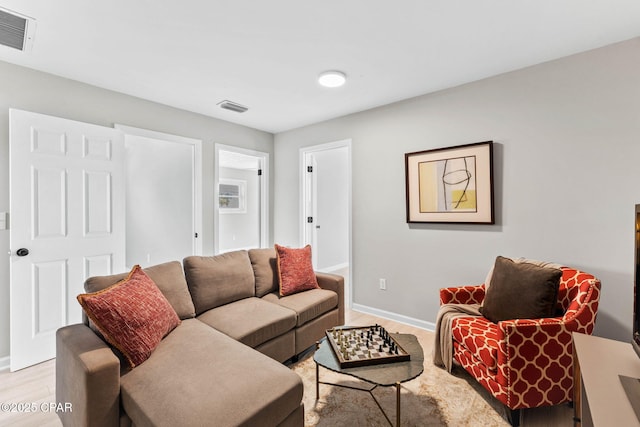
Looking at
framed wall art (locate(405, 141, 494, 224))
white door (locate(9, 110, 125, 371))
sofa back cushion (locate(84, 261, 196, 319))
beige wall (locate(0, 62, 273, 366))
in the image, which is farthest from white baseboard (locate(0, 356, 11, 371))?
framed wall art (locate(405, 141, 494, 224))

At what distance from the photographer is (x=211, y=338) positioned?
1.82 m

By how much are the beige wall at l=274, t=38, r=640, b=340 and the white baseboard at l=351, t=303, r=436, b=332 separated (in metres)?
0.04

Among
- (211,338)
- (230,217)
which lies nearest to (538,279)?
(211,338)

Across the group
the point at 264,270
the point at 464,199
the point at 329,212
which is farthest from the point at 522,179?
the point at 329,212

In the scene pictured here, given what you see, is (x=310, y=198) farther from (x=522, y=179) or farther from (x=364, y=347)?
(x=364, y=347)

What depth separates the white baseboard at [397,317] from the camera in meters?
3.06

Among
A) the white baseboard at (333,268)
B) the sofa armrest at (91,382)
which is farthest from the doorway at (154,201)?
the sofa armrest at (91,382)

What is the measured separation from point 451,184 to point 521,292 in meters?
1.27

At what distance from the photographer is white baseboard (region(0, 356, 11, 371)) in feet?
Result: 7.70

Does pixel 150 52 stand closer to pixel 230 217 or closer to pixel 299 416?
pixel 299 416

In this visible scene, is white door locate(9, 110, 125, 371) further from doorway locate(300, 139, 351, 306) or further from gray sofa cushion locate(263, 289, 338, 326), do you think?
doorway locate(300, 139, 351, 306)

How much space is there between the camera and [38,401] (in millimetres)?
1945

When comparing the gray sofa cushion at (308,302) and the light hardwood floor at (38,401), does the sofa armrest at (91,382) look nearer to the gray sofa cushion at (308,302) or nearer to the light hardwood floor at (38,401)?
the light hardwood floor at (38,401)
